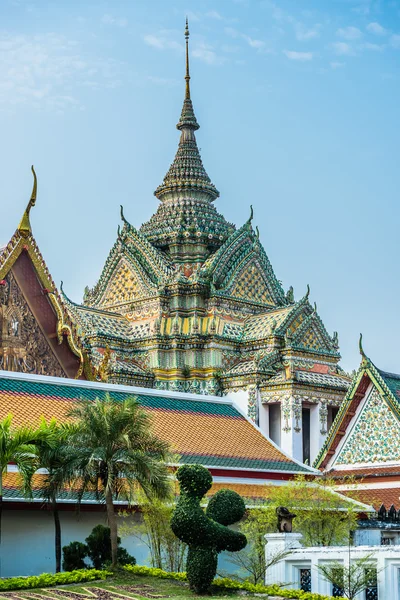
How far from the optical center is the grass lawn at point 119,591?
48.8 ft

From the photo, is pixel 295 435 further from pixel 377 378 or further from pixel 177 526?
pixel 177 526

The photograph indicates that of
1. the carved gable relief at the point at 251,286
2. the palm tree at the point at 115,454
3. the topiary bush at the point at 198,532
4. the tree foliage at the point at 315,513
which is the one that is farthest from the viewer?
the carved gable relief at the point at 251,286

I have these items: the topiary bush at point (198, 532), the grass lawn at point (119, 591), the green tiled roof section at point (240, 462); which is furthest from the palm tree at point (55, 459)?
the green tiled roof section at point (240, 462)

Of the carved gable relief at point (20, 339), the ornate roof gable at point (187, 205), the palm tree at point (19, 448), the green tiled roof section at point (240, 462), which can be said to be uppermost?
the ornate roof gable at point (187, 205)

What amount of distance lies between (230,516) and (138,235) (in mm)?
24909

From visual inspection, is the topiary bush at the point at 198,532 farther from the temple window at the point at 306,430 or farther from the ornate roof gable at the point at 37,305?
the temple window at the point at 306,430

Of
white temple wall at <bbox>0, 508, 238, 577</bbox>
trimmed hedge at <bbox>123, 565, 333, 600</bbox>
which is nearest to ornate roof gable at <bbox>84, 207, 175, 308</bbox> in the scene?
white temple wall at <bbox>0, 508, 238, 577</bbox>

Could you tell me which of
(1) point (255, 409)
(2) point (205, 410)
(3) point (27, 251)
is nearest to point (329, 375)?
(1) point (255, 409)

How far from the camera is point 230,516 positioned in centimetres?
1572

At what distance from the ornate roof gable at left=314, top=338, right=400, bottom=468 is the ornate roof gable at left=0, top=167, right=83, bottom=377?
5.66m

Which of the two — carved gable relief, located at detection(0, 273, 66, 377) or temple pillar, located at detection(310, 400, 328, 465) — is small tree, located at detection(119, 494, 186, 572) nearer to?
carved gable relief, located at detection(0, 273, 66, 377)

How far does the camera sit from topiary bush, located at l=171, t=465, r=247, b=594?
1504 centimetres

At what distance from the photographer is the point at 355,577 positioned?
Result: 592 inches

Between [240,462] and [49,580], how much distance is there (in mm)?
8306
